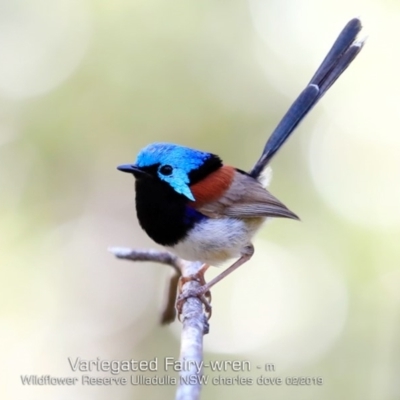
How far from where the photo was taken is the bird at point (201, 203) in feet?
9.70

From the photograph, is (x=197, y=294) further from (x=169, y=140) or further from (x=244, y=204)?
(x=169, y=140)

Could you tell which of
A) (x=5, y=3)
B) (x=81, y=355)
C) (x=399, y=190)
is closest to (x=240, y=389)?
(x=81, y=355)

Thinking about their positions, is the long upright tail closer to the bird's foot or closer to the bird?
the bird

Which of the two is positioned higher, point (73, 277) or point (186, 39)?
point (186, 39)

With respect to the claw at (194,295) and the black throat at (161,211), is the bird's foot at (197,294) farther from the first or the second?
the black throat at (161,211)

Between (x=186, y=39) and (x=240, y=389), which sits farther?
(x=186, y=39)

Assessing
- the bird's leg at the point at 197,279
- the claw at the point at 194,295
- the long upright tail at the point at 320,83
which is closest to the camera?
the claw at the point at 194,295

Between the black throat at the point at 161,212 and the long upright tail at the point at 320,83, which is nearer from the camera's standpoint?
the black throat at the point at 161,212

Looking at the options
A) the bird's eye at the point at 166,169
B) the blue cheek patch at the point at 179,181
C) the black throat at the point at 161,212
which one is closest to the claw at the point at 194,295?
the black throat at the point at 161,212

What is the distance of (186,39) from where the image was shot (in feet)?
20.3

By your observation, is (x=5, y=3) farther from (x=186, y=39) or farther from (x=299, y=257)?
(x=299, y=257)

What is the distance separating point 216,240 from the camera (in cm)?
308

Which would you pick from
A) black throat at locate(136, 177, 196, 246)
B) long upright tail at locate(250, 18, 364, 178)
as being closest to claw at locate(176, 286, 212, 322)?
black throat at locate(136, 177, 196, 246)

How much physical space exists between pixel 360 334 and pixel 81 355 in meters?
2.43
